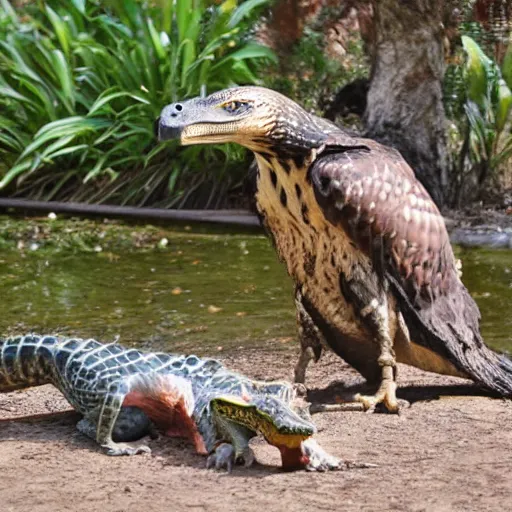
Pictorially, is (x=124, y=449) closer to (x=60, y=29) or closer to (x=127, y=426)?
(x=127, y=426)

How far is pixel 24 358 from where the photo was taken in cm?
441

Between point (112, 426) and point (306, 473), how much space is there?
84cm

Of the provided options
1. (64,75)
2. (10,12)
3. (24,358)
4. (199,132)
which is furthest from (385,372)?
(10,12)

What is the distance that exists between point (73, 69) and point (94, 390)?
845 cm

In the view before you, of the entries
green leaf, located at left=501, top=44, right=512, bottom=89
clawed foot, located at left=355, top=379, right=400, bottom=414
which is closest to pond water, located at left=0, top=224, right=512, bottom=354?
clawed foot, located at left=355, top=379, right=400, bottom=414

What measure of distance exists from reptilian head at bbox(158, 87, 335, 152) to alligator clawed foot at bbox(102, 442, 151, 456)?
116 cm

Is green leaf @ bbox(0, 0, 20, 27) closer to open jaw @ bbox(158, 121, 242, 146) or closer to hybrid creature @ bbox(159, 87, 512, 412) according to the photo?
hybrid creature @ bbox(159, 87, 512, 412)

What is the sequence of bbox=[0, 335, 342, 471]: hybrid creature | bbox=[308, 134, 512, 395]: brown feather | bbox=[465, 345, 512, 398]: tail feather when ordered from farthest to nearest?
bbox=[465, 345, 512, 398]: tail feather, bbox=[308, 134, 512, 395]: brown feather, bbox=[0, 335, 342, 471]: hybrid creature

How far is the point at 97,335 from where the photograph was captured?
6.40m

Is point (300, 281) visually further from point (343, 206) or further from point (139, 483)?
point (139, 483)

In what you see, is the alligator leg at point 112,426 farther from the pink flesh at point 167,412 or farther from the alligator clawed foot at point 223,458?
the alligator clawed foot at point 223,458

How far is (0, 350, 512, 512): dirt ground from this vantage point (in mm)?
3383

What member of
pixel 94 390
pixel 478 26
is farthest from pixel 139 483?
pixel 478 26

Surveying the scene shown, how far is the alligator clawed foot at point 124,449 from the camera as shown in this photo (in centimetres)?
403
